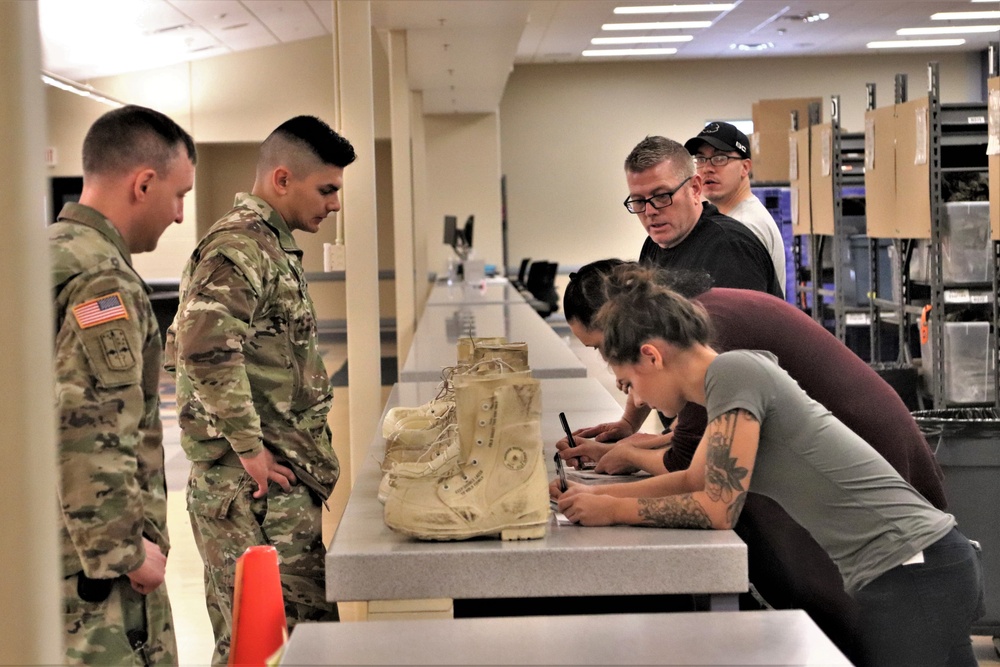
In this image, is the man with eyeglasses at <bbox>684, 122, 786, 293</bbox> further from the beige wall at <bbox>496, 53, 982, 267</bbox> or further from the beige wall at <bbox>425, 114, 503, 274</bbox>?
the beige wall at <bbox>496, 53, 982, 267</bbox>

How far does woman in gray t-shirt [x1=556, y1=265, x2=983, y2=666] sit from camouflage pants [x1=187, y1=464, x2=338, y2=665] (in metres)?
0.96

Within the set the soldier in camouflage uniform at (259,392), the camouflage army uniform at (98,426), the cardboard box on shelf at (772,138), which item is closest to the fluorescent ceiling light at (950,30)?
the cardboard box on shelf at (772,138)

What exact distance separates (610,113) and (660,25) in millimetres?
3464

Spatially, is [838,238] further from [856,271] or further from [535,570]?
[535,570]

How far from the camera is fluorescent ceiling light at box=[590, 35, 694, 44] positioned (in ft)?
45.5

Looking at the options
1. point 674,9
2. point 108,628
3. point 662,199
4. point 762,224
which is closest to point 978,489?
point 762,224

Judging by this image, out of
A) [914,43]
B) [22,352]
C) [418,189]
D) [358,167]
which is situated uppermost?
[914,43]

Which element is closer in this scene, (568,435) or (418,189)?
(568,435)

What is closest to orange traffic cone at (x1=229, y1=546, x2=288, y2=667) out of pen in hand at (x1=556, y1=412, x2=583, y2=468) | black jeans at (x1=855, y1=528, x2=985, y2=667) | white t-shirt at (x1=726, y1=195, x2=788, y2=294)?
pen in hand at (x1=556, y1=412, x2=583, y2=468)

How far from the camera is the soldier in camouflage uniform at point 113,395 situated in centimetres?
176

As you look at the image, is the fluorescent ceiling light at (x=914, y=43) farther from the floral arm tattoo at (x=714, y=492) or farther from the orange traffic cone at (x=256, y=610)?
the orange traffic cone at (x=256, y=610)

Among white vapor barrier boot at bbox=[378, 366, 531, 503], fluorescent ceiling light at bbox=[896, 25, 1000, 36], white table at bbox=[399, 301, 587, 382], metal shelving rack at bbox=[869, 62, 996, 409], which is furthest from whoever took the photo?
fluorescent ceiling light at bbox=[896, 25, 1000, 36]

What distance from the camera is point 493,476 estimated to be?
72.0 inches

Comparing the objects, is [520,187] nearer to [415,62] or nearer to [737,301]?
[415,62]
